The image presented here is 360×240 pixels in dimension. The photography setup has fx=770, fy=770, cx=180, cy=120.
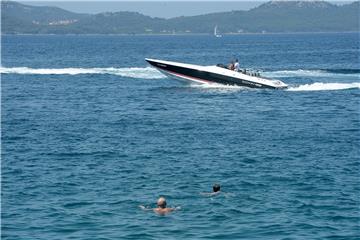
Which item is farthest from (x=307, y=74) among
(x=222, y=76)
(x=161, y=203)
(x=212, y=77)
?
(x=161, y=203)

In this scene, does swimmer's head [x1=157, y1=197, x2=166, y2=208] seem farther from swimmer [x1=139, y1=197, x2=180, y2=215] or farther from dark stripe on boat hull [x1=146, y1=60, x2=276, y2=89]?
dark stripe on boat hull [x1=146, y1=60, x2=276, y2=89]

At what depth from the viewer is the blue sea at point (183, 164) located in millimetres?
23984

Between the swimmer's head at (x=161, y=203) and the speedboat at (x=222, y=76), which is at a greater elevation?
the speedboat at (x=222, y=76)

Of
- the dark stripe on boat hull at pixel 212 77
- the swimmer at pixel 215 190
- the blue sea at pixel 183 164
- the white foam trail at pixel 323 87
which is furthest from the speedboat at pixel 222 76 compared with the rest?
the swimmer at pixel 215 190

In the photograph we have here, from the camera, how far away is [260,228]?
76.9ft

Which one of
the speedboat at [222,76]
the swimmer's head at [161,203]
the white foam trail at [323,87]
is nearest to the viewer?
the swimmer's head at [161,203]

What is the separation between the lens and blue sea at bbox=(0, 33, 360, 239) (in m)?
24.0

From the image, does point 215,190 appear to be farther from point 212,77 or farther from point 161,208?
point 212,77

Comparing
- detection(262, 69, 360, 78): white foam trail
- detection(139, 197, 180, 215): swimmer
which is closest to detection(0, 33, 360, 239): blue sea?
detection(139, 197, 180, 215): swimmer

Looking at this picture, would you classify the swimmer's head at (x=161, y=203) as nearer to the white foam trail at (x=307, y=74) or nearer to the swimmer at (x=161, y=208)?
the swimmer at (x=161, y=208)

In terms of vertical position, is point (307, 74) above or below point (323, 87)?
above

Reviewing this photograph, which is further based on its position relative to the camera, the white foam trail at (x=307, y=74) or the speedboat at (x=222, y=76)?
the white foam trail at (x=307, y=74)

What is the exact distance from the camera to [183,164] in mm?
32469

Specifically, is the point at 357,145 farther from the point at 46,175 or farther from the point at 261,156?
the point at 46,175
